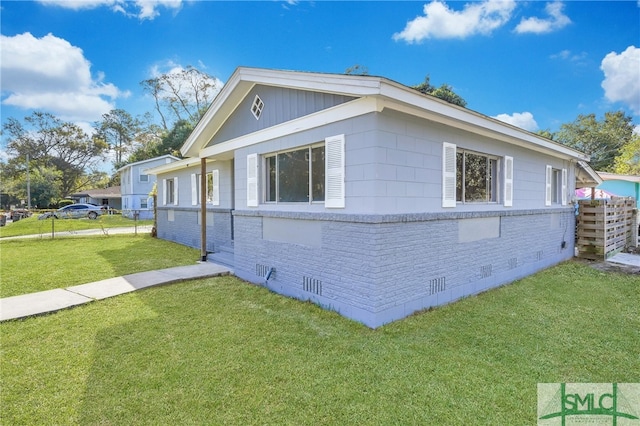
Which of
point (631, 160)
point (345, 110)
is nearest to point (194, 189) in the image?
point (345, 110)

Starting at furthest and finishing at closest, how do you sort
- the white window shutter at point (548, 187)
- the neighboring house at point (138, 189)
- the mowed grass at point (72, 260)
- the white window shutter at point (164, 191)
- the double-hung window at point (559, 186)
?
1. the neighboring house at point (138, 189)
2. the white window shutter at point (164, 191)
3. the double-hung window at point (559, 186)
4. the white window shutter at point (548, 187)
5. the mowed grass at point (72, 260)

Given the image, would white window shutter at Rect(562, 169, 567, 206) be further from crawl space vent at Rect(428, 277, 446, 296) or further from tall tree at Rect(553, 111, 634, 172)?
tall tree at Rect(553, 111, 634, 172)

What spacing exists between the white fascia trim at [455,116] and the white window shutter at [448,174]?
39 centimetres

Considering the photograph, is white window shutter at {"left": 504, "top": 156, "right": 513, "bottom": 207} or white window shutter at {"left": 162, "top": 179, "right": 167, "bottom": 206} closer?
white window shutter at {"left": 504, "top": 156, "right": 513, "bottom": 207}

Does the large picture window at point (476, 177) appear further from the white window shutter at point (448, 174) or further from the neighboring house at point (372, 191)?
the white window shutter at point (448, 174)

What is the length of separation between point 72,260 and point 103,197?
116ft

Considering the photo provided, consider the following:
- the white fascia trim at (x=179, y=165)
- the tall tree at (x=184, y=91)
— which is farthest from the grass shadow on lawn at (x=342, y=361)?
the tall tree at (x=184, y=91)

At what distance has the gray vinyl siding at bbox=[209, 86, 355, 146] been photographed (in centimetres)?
495

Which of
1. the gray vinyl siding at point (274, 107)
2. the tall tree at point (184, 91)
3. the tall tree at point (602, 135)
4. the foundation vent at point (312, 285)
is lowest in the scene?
the foundation vent at point (312, 285)

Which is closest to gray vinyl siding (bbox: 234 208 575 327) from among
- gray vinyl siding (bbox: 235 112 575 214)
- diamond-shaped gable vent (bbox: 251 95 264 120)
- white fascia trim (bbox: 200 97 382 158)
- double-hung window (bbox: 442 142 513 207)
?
gray vinyl siding (bbox: 235 112 575 214)

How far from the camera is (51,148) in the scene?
4044 centimetres

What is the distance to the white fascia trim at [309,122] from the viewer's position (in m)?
4.21

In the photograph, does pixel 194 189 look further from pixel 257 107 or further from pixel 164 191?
pixel 257 107

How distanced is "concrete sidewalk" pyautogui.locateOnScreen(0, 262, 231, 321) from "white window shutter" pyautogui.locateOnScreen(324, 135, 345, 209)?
362 centimetres
